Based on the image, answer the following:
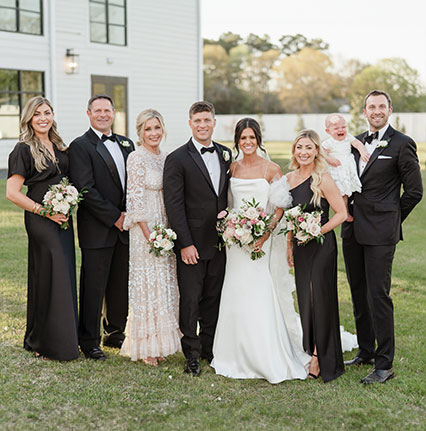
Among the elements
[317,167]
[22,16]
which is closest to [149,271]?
[317,167]

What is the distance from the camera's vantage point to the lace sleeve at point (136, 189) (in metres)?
5.20

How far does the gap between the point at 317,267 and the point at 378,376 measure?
3.35 ft

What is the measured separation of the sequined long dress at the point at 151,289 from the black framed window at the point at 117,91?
51.7 ft

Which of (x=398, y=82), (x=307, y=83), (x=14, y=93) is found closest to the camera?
(x=14, y=93)

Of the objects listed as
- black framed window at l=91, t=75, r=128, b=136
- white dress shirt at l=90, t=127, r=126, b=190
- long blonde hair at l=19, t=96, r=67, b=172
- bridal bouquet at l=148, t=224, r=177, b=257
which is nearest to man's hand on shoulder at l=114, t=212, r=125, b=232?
white dress shirt at l=90, t=127, r=126, b=190

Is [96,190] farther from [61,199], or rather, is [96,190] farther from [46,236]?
[46,236]

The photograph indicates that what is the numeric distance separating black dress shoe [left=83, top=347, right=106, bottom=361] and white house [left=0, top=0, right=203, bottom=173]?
14.3 meters

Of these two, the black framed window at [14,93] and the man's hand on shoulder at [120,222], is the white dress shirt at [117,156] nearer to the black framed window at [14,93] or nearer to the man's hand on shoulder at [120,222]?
the man's hand on shoulder at [120,222]

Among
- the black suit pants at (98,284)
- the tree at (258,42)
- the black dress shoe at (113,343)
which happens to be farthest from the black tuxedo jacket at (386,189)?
the tree at (258,42)

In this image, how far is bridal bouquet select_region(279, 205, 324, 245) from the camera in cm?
477

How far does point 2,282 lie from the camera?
820 cm

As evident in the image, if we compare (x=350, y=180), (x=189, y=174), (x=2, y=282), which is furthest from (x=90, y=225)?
(x=2, y=282)

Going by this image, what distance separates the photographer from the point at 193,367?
5215mm

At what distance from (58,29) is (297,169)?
1572cm
